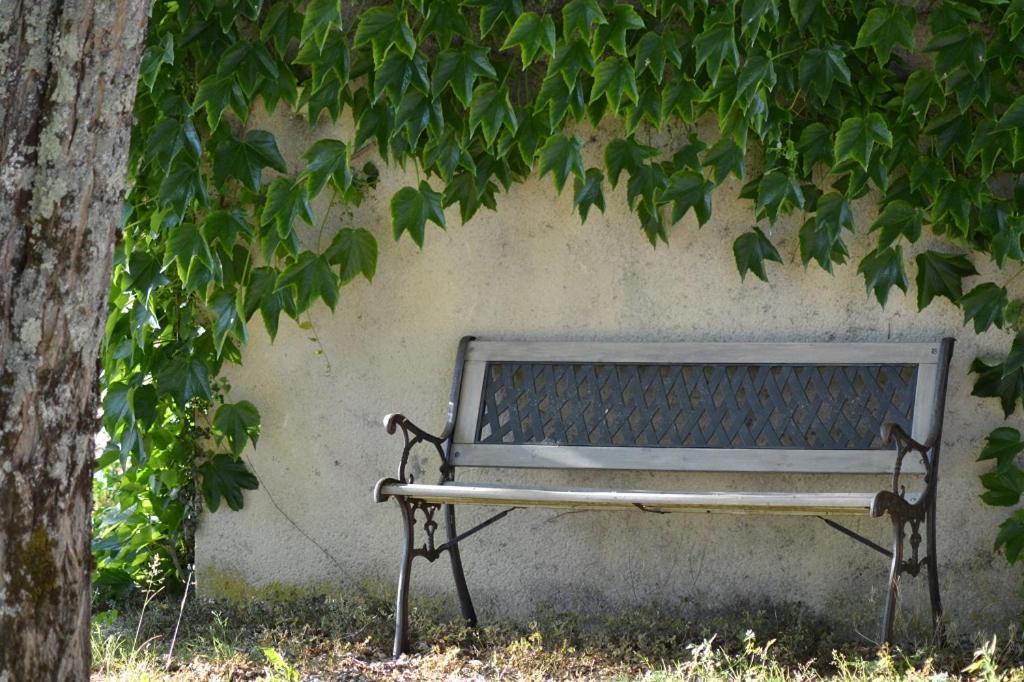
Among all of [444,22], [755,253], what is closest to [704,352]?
[755,253]

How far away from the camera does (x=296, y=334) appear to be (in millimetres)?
4051

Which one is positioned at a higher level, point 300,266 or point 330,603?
point 300,266

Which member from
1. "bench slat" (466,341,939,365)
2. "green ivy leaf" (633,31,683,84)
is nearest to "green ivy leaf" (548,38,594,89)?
"green ivy leaf" (633,31,683,84)

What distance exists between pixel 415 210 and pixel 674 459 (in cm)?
109

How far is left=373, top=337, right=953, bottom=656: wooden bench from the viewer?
3.34 metres

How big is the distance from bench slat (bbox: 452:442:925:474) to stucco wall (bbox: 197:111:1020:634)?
0.70 ft

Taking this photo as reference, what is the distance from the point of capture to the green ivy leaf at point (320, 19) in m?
3.42

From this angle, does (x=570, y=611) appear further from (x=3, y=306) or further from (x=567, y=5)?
(x=3, y=306)

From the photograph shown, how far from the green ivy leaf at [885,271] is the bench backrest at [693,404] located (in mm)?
163

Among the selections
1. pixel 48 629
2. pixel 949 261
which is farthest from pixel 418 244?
pixel 48 629

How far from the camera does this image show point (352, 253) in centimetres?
380

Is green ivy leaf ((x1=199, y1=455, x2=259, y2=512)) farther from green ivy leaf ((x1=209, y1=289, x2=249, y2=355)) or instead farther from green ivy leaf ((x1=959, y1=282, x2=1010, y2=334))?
green ivy leaf ((x1=959, y1=282, x2=1010, y2=334))

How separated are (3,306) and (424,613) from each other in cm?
210

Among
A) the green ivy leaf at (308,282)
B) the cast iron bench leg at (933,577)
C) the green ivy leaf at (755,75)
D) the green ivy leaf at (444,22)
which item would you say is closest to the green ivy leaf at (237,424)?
the green ivy leaf at (308,282)
